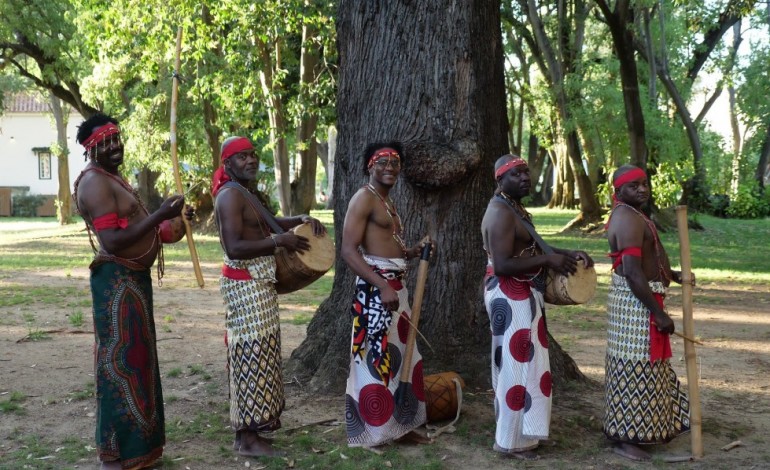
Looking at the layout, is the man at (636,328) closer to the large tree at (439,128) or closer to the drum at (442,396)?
the drum at (442,396)

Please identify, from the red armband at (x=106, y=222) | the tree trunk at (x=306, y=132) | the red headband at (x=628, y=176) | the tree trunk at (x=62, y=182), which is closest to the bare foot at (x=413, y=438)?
the red headband at (x=628, y=176)

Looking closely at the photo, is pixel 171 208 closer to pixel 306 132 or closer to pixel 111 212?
pixel 111 212

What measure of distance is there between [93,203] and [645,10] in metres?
22.0

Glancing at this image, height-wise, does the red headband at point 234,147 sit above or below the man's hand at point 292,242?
above

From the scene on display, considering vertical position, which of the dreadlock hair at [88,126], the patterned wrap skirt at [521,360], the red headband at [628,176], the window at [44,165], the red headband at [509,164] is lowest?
the patterned wrap skirt at [521,360]

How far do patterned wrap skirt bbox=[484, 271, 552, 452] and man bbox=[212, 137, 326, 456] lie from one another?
4.14ft

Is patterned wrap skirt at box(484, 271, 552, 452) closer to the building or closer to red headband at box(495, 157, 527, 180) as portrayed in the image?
red headband at box(495, 157, 527, 180)

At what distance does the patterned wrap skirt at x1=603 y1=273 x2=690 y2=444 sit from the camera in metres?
5.51

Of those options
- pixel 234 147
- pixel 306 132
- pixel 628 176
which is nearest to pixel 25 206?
pixel 306 132

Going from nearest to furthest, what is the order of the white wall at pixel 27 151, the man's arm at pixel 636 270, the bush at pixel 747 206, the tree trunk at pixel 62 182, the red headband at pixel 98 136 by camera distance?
the red headband at pixel 98 136 → the man's arm at pixel 636 270 → the bush at pixel 747 206 → the tree trunk at pixel 62 182 → the white wall at pixel 27 151

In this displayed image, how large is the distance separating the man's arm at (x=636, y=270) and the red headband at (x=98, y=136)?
118 inches

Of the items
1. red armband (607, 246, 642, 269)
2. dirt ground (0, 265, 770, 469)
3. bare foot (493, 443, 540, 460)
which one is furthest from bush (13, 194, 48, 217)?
red armband (607, 246, 642, 269)

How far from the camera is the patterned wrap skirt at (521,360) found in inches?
218

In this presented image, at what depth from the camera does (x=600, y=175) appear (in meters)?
30.8
